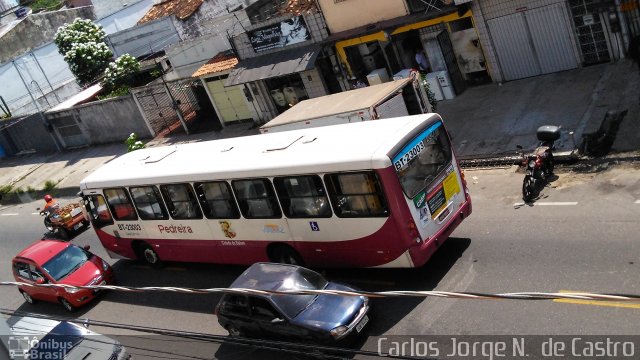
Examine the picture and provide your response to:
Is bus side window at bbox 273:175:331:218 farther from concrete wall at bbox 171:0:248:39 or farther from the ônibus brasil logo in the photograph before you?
concrete wall at bbox 171:0:248:39

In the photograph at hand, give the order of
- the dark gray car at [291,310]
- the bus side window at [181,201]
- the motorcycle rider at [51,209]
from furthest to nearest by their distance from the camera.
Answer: the motorcycle rider at [51,209] < the bus side window at [181,201] < the dark gray car at [291,310]

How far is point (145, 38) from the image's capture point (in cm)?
3778

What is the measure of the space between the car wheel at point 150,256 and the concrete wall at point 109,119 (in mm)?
16370

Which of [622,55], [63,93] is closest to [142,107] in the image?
[63,93]

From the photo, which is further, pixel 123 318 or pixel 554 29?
pixel 554 29

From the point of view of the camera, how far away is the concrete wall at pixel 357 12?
22.2m

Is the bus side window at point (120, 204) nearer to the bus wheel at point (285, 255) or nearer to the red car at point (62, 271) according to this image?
the red car at point (62, 271)

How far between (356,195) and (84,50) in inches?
1187

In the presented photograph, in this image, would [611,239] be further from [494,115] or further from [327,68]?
[327,68]

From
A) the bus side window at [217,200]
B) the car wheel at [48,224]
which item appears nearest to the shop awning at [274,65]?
the car wheel at [48,224]

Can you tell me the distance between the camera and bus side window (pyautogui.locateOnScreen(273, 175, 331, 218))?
12383 millimetres

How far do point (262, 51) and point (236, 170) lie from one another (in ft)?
46.1

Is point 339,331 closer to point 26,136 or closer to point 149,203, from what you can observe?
point 149,203

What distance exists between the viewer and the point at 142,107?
32.3 meters
